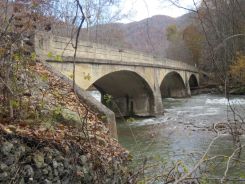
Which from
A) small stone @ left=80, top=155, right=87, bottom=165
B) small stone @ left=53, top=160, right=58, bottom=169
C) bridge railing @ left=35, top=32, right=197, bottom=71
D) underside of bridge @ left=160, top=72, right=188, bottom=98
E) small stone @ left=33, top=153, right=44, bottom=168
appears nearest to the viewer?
small stone @ left=33, top=153, right=44, bottom=168

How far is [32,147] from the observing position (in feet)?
13.1

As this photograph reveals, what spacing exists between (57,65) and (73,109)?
5478 mm

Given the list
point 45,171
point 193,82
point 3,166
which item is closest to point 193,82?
point 193,82

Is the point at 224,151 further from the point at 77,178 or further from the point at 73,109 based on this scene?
the point at 77,178

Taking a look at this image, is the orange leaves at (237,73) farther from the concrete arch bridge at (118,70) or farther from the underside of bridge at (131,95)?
the underside of bridge at (131,95)

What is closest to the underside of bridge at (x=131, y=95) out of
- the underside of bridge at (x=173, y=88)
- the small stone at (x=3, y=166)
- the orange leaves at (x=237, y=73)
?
the underside of bridge at (x=173, y=88)

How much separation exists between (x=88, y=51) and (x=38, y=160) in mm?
9969

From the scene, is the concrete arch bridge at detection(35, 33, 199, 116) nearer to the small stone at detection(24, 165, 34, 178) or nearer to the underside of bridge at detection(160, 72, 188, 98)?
the underside of bridge at detection(160, 72, 188, 98)

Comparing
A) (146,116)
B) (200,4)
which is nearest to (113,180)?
(200,4)

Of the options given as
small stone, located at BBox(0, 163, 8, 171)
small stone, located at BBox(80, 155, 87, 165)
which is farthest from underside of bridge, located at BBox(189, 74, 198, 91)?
small stone, located at BBox(0, 163, 8, 171)

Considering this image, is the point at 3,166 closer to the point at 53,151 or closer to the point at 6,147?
the point at 6,147

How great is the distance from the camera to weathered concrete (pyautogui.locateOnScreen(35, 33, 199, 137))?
437 inches

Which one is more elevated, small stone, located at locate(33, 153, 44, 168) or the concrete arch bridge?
the concrete arch bridge

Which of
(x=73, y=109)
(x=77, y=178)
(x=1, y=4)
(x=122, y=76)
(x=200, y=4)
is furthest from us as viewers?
(x=122, y=76)
